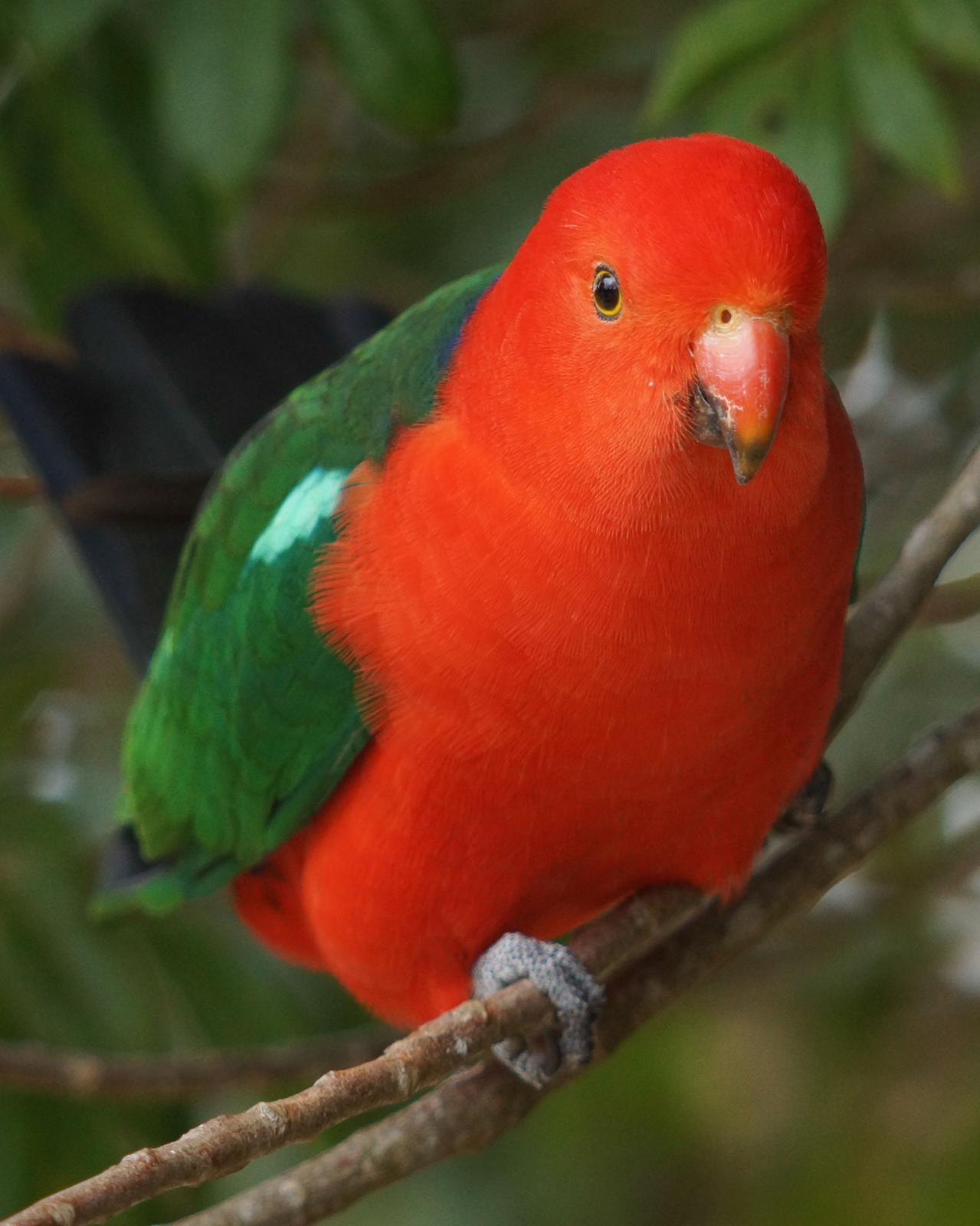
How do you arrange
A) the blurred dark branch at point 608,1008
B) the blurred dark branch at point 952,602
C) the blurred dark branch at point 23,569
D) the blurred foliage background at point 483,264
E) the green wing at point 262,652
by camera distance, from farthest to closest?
1. the blurred dark branch at point 23,569
2. the blurred dark branch at point 952,602
3. the blurred foliage background at point 483,264
4. the green wing at point 262,652
5. the blurred dark branch at point 608,1008

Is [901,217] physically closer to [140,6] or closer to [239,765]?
[140,6]

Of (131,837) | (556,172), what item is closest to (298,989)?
(131,837)

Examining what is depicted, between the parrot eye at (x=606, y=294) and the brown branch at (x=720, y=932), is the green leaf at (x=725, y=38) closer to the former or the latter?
the parrot eye at (x=606, y=294)

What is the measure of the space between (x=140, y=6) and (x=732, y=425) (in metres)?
1.16

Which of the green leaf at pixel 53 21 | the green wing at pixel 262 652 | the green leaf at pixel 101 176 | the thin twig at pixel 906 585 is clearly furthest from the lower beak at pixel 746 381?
the green leaf at pixel 101 176

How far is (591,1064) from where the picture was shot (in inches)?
58.3

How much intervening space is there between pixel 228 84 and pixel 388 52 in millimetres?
194

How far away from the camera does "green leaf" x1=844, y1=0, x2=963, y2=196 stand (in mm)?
1596

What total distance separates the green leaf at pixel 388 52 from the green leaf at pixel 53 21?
29 centimetres

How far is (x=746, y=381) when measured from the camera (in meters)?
1.12

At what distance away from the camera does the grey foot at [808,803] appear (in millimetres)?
1707

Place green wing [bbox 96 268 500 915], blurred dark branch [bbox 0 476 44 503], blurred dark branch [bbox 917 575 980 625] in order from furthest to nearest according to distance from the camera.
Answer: blurred dark branch [bbox 0 476 44 503], blurred dark branch [bbox 917 575 980 625], green wing [bbox 96 268 500 915]

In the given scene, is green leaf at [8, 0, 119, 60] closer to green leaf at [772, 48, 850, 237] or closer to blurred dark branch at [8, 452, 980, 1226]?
green leaf at [772, 48, 850, 237]

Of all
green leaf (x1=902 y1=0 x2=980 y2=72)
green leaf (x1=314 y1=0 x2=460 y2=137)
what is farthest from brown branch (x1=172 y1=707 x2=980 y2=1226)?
green leaf (x1=314 y1=0 x2=460 y2=137)
